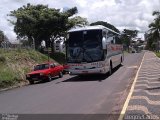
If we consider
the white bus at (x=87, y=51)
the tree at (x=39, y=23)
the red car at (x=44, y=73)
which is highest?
the tree at (x=39, y=23)

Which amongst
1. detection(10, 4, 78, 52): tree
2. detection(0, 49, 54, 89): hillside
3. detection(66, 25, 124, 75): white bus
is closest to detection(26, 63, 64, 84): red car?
detection(0, 49, 54, 89): hillside

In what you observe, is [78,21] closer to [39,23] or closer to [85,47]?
[39,23]

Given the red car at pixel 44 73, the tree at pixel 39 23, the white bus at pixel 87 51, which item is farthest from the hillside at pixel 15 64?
the tree at pixel 39 23

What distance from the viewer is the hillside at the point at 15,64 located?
2886 cm

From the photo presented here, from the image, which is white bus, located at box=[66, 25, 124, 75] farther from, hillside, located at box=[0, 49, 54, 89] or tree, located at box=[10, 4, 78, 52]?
tree, located at box=[10, 4, 78, 52]

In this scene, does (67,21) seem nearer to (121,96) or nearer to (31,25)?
(31,25)

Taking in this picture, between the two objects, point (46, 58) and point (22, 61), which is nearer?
point (22, 61)

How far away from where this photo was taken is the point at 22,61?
121 feet

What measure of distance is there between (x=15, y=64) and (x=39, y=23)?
570 inches

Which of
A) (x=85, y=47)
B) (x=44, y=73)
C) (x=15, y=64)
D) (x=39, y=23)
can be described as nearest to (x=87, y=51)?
(x=85, y=47)

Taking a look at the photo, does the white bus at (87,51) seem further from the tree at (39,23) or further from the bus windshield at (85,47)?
the tree at (39,23)

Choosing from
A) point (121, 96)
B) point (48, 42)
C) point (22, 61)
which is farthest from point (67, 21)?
point (121, 96)

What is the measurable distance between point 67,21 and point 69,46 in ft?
74.2

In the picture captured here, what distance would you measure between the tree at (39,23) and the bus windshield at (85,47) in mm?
20630
